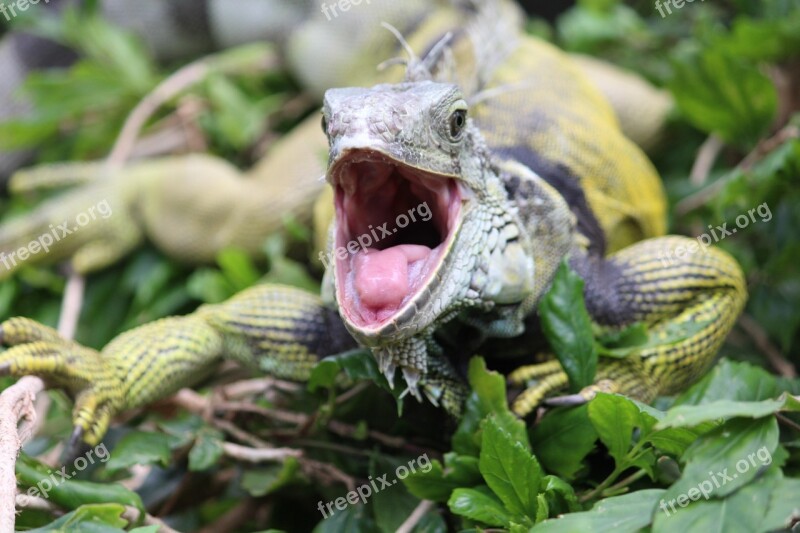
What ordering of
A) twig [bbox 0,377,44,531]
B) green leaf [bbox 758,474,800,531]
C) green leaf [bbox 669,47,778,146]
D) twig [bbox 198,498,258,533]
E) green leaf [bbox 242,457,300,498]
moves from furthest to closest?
Result: green leaf [bbox 669,47,778,146]
twig [bbox 198,498,258,533]
green leaf [bbox 242,457,300,498]
twig [bbox 0,377,44,531]
green leaf [bbox 758,474,800,531]

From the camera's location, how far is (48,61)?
5.13 m

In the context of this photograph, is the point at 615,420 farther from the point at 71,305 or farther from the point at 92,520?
the point at 71,305

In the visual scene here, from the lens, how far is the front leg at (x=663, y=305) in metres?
2.63

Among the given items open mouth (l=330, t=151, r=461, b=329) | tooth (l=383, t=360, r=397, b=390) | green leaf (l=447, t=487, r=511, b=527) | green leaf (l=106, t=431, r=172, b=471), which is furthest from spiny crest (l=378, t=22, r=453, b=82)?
green leaf (l=106, t=431, r=172, b=471)

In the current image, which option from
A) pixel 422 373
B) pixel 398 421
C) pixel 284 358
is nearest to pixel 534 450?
pixel 422 373

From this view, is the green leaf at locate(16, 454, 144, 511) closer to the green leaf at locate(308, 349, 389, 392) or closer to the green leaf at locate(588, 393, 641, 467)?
the green leaf at locate(308, 349, 389, 392)

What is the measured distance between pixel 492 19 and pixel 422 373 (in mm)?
1770

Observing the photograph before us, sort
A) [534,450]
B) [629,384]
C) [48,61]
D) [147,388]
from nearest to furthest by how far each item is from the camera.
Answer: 1. [534,450]
2. [629,384]
3. [147,388]
4. [48,61]

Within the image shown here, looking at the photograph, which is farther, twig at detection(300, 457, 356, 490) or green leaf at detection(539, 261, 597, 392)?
twig at detection(300, 457, 356, 490)

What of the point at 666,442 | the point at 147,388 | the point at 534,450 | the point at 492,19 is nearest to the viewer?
the point at 666,442

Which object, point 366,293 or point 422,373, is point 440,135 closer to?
point 366,293

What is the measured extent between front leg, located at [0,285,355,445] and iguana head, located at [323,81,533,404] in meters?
0.51

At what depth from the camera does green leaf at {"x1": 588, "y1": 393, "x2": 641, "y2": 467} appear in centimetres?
203

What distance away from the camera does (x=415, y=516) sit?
2434 mm
